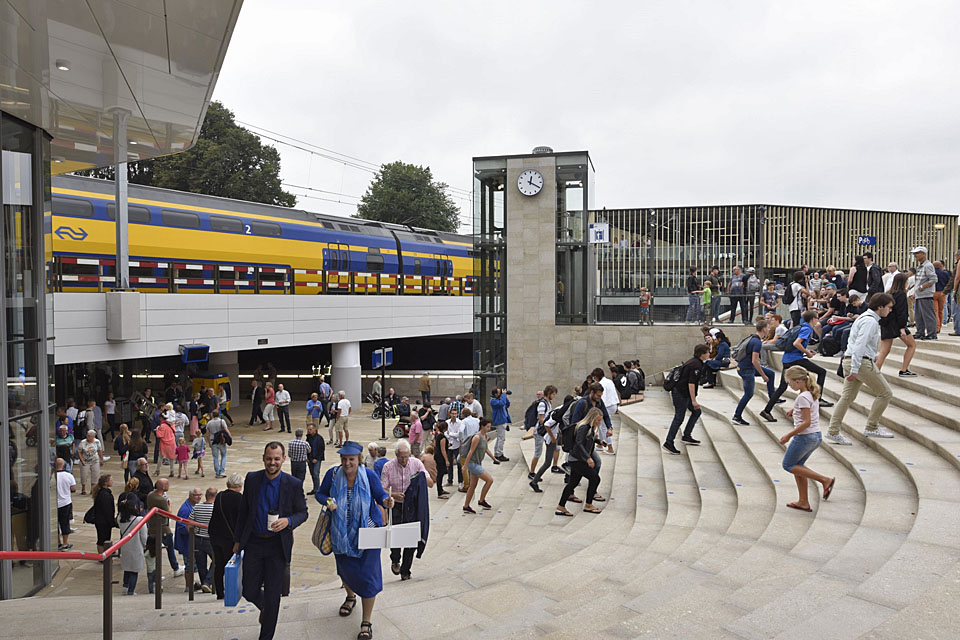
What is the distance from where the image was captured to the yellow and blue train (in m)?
16.3

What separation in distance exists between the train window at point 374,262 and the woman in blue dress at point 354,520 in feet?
71.3

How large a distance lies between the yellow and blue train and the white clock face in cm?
845

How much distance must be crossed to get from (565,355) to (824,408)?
9.43m

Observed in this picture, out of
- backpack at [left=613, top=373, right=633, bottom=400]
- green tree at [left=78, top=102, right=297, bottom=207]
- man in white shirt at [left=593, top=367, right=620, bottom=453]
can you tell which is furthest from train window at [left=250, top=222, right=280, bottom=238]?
green tree at [left=78, top=102, right=297, bottom=207]

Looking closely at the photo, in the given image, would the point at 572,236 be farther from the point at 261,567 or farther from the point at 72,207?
the point at 261,567

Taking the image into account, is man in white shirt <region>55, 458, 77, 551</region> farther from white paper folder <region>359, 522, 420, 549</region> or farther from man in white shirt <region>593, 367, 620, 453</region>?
man in white shirt <region>593, 367, 620, 453</region>

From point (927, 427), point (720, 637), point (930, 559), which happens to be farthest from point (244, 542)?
point (927, 427)

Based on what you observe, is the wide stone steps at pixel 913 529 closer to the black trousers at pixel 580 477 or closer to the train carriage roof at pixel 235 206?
the black trousers at pixel 580 477

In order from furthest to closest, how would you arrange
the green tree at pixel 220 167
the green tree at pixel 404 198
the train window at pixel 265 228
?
the green tree at pixel 404 198 → the green tree at pixel 220 167 → the train window at pixel 265 228

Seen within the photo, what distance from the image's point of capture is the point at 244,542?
4242 millimetres

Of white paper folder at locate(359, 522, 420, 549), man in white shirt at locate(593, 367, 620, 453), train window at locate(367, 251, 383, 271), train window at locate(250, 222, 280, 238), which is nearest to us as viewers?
white paper folder at locate(359, 522, 420, 549)

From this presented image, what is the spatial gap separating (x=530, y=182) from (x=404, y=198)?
33.2m

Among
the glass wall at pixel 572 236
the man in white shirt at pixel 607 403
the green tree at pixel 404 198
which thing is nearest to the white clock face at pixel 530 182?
the glass wall at pixel 572 236

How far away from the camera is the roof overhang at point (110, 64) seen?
4.65 m
